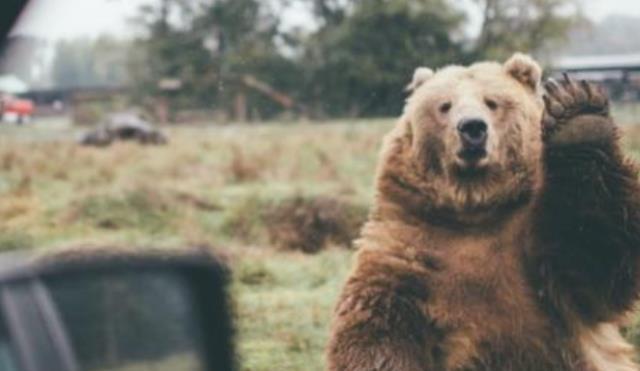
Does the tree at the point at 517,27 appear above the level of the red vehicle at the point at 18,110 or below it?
above

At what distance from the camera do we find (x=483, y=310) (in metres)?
4.52

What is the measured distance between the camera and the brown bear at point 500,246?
14.7 feet

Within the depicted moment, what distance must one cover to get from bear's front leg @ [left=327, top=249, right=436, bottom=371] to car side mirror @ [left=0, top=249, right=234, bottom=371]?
2266 mm

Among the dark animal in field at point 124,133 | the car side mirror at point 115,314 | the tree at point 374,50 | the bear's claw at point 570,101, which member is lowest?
the dark animal in field at point 124,133

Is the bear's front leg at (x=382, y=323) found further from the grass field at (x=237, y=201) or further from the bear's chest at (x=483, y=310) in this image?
the grass field at (x=237, y=201)

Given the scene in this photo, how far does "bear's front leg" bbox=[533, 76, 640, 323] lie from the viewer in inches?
176

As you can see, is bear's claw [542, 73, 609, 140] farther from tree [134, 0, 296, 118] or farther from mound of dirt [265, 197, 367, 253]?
tree [134, 0, 296, 118]

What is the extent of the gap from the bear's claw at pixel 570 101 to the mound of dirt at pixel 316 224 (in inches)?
139

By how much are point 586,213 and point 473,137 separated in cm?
43

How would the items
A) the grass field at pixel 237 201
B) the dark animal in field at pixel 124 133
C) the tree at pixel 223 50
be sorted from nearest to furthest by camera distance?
1. the grass field at pixel 237 201
2. the tree at pixel 223 50
3. the dark animal in field at pixel 124 133

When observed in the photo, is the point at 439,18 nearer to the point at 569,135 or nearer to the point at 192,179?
the point at 192,179

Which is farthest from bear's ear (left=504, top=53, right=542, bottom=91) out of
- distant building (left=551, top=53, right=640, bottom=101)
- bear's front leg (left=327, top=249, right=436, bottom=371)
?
distant building (left=551, top=53, right=640, bottom=101)

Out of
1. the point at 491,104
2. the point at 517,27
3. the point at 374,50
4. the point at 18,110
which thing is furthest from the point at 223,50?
the point at 491,104

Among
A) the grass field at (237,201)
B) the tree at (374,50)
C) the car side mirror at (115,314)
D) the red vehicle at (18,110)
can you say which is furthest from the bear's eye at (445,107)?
the red vehicle at (18,110)
